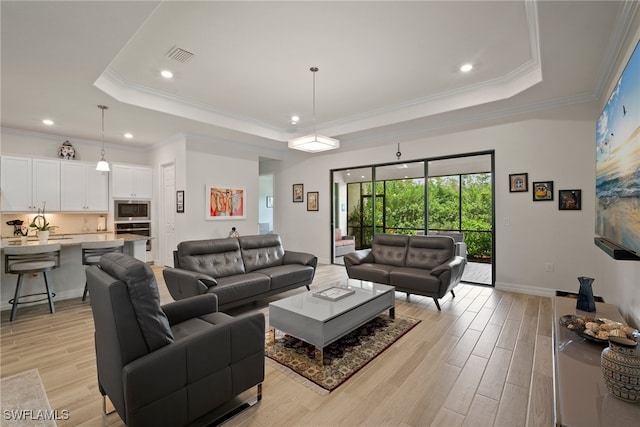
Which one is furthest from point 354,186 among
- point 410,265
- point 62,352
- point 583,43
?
point 62,352

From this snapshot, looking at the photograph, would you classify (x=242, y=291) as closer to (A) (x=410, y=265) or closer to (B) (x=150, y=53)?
(A) (x=410, y=265)

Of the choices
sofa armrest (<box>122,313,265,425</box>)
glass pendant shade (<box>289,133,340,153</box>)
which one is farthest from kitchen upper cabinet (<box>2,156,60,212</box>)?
sofa armrest (<box>122,313,265,425</box>)

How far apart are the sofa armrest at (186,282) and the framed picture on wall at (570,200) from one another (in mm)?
4948

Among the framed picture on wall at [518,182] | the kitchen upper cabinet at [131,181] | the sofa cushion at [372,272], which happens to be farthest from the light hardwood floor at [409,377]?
the kitchen upper cabinet at [131,181]

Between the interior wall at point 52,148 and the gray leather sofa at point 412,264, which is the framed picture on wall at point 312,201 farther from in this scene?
the interior wall at point 52,148

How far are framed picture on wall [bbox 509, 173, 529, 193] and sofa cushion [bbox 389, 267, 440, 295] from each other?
2.07 metres

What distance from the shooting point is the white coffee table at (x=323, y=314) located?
253 centimetres

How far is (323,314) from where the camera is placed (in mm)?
2625

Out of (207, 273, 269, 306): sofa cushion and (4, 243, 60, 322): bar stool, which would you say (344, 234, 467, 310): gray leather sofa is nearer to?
(207, 273, 269, 306): sofa cushion

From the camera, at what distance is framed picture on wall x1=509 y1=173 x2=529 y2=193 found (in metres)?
4.56

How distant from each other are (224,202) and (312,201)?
7.00 feet

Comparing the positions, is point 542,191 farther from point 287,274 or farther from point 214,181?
point 214,181

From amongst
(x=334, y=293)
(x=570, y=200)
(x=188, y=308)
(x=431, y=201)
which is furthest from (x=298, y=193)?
(x=188, y=308)

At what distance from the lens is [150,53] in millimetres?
3330
